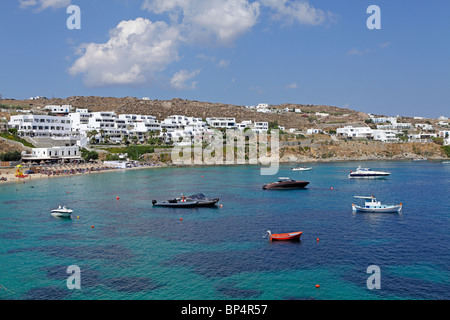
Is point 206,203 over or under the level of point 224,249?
over

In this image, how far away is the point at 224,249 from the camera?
3656 cm

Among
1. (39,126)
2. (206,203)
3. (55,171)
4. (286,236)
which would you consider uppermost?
(39,126)

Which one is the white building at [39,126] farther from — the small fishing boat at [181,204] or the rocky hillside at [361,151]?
the small fishing boat at [181,204]

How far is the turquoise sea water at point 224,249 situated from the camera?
89.8ft

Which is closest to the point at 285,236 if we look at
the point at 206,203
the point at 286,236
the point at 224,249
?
the point at 286,236

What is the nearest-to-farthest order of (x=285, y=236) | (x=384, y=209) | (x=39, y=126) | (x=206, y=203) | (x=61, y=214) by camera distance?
(x=285, y=236) → (x=61, y=214) → (x=384, y=209) → (x=206, y=203) → (x=39, y=126)

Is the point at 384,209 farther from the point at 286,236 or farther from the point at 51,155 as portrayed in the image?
the point at 51,155

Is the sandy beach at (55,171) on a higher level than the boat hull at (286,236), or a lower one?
higher

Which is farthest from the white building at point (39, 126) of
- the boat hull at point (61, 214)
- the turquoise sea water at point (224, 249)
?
the boat hull at point (61, 214)

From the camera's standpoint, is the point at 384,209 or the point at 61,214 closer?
the point at 61,214

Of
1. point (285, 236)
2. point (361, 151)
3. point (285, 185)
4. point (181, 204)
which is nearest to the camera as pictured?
point (285, 236)

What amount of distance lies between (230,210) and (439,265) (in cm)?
3125

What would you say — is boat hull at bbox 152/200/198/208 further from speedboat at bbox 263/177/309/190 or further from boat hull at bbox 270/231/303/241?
speedboat at bbox 263/177/309/190
